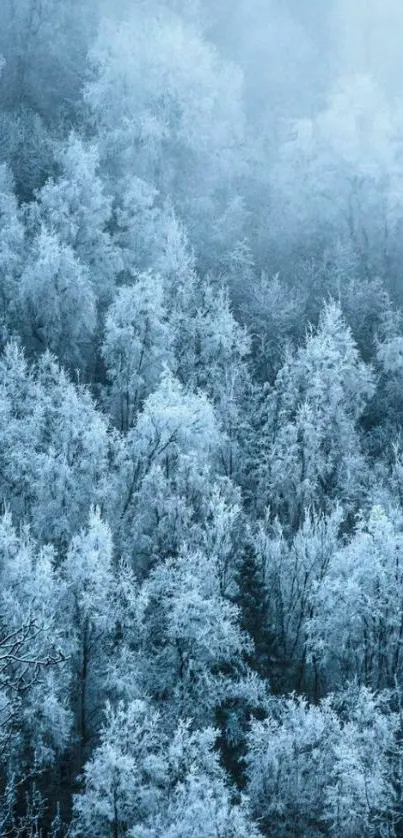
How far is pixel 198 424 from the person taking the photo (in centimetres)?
3769

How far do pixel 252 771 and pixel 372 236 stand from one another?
44.5m

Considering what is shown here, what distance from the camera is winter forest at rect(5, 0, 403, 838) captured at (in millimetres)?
26516

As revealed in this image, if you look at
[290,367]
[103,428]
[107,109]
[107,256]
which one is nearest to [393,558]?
[103,428]

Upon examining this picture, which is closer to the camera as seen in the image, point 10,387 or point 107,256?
point 10,387

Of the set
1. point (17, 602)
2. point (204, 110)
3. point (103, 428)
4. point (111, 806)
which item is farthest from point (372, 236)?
point (111, 806)

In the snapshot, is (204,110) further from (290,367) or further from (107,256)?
(290,367)

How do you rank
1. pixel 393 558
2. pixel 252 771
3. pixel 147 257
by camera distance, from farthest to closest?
pixel 147 257 < pixel 393 558 < pixel 252 771

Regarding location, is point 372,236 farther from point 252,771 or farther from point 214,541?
point 252,771

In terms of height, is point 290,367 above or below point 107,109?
below

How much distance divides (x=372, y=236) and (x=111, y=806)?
4781 centimetres

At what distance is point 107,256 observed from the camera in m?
48.3

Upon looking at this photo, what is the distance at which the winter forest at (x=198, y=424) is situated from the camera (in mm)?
26516

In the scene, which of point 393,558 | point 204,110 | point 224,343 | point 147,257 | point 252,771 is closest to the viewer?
point 252,771

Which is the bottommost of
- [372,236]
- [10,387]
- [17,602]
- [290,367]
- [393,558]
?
[17,602]
